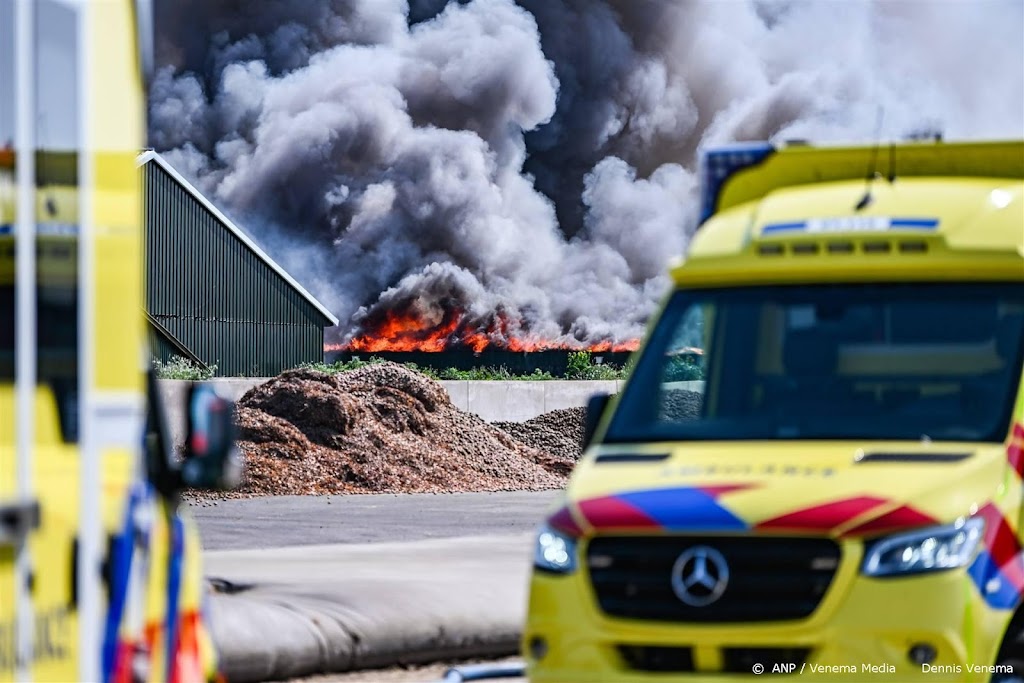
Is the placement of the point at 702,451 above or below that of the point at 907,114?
below

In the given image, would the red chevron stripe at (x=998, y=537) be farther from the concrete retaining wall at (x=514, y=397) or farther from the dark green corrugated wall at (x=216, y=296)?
the dark green corrugated wall at (x=216, y=296)

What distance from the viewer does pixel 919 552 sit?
6441 mm

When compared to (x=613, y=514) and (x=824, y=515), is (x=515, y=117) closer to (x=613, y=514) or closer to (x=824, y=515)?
(x=613, y=514)

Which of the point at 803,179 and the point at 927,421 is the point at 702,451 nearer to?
the point at 927,421

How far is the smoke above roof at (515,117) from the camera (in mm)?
70750

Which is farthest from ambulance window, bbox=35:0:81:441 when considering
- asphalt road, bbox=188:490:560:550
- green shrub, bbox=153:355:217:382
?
green shrub, bbox=153:355:217:382

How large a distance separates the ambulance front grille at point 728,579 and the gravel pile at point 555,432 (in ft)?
104

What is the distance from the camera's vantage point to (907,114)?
84688 millimetres

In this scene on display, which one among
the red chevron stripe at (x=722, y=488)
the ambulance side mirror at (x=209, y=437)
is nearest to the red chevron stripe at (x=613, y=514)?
the red chevron stripe at (x=722, y=488)

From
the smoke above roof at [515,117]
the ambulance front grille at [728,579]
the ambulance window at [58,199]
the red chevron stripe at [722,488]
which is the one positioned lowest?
the ambulance front grille at [728,579]

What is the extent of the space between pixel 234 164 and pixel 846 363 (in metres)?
64.5

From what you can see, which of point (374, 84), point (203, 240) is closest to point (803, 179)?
point (203, 240)

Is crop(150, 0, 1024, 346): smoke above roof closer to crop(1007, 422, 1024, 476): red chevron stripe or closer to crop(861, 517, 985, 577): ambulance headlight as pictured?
crop(1007, 422, 1024, 476): red chevron stripe

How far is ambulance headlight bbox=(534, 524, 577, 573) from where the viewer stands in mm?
6859
